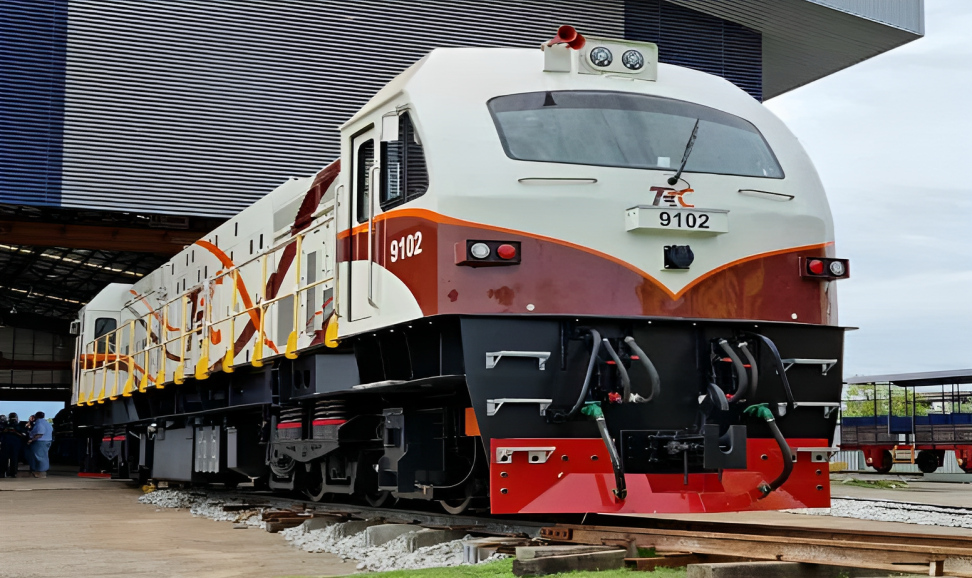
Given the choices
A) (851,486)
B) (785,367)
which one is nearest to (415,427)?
(785,367)

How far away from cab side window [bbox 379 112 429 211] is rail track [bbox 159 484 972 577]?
2.30 m

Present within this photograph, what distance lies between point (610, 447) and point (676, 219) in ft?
5.15

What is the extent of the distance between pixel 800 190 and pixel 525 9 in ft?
44.7

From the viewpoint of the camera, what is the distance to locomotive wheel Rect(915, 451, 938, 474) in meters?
23.5

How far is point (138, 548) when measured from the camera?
7852 millimetres

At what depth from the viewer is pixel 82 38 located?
1816cm

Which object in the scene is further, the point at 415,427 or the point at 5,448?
the point at 5,448

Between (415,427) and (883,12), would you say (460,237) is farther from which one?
(883,12)

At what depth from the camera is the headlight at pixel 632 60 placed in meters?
7.66

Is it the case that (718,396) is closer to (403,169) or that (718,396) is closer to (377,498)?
(403,169)

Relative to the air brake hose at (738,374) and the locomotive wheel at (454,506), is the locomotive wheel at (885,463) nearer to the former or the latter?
the locomotive wheel at (454,506)

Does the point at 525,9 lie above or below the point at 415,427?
above

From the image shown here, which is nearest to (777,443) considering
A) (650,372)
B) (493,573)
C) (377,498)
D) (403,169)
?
(650,372)

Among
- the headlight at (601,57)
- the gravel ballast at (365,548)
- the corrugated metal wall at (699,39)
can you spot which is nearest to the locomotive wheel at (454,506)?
the gravel ballast at (365,548)
